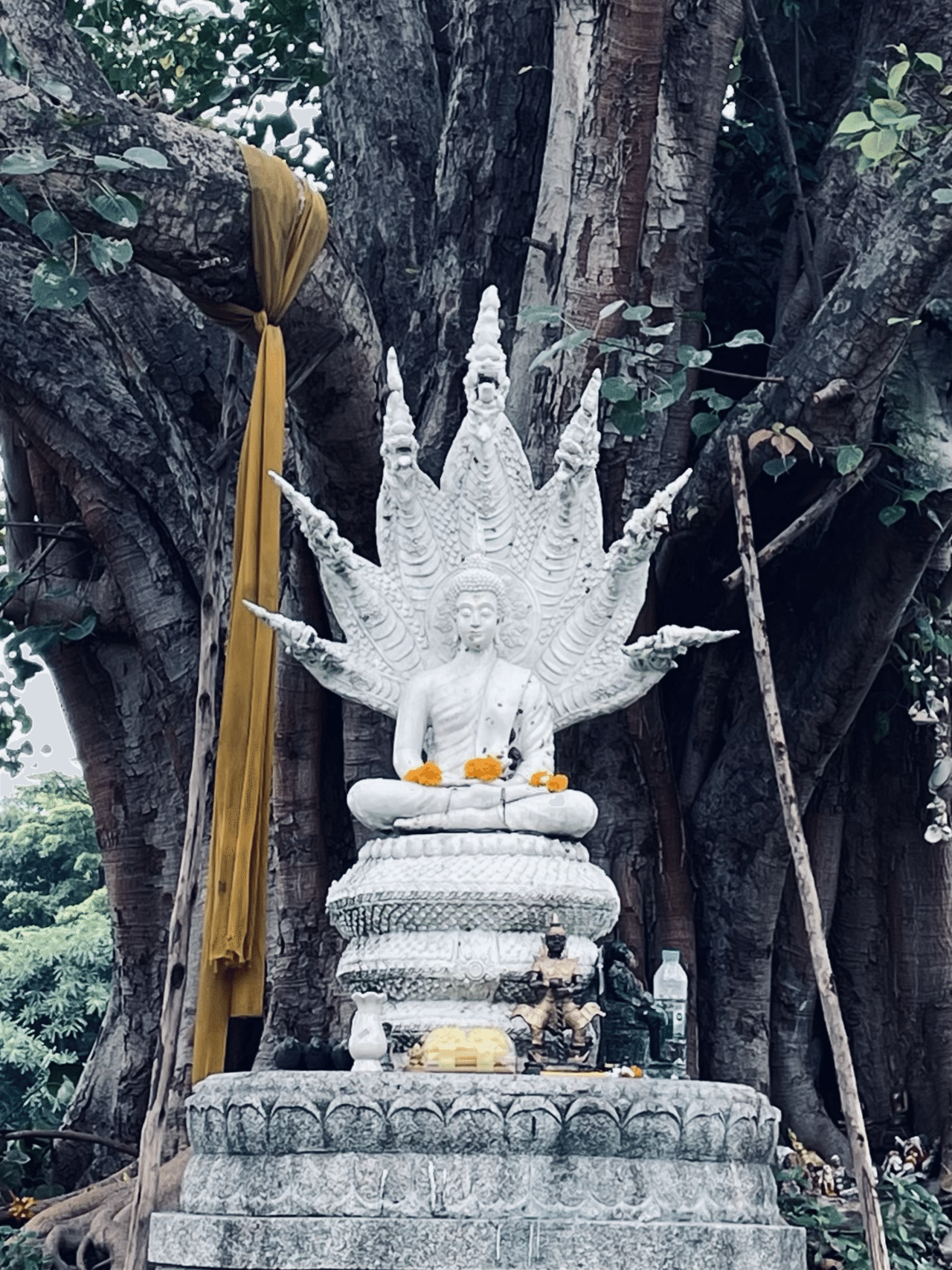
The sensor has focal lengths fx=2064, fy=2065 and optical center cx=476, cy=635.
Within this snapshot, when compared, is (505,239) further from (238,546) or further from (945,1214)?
(945,1214)

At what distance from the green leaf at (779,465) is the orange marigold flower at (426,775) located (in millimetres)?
1649

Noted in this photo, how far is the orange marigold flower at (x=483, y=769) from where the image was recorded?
5.76 m

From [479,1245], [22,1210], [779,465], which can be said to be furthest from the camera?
[22,1210]

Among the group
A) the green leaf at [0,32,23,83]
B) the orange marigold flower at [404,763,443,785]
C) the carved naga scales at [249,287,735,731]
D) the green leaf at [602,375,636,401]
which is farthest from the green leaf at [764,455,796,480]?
the green leaf at [0,32,23,83]

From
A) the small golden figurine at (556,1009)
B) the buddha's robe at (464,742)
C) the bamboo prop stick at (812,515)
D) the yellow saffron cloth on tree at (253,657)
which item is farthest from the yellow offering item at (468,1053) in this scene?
the bamboo prop stick at (812,515)

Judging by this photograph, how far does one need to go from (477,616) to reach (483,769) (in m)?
0.51

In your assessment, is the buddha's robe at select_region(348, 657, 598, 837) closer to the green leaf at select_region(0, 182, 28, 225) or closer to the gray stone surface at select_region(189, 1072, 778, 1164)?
the gray stone surface at select_region(189, 1072, 778, 1164)

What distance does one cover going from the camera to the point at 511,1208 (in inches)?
176

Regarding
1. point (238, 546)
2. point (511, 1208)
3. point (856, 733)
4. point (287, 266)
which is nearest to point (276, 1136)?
point (511, 1208)

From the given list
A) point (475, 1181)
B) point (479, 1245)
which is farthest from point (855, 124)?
point (479, 1245)

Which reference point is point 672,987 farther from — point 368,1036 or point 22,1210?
point 22,1210

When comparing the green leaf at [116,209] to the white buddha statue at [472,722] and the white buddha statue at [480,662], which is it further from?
the white buddha statue at [472,722]

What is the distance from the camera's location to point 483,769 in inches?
227

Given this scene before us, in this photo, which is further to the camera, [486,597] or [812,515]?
[812,515]
